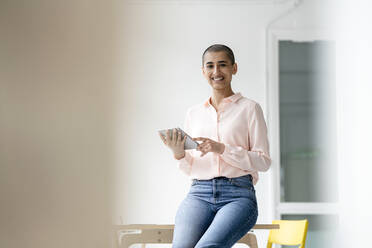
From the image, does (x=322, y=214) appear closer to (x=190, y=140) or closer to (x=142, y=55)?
(x=142, y=55)

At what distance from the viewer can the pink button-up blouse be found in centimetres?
184

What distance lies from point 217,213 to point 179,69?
118 inches

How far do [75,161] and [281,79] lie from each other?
4.63m

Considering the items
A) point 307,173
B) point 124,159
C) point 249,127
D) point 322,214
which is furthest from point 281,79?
point 124,159

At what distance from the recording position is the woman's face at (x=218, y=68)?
Result: 2027 millimetres

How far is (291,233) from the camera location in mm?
2982

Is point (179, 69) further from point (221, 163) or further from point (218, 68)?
point (221, 163)

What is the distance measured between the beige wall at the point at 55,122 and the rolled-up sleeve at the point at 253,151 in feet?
5.20

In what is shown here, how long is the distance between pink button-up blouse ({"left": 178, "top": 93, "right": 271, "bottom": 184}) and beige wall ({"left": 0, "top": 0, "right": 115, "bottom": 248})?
1586 millimetres

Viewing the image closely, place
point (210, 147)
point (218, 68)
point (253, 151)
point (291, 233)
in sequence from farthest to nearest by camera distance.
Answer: point (291, 233) < point (218, 68) < point (253, 151) < point (210, 147)

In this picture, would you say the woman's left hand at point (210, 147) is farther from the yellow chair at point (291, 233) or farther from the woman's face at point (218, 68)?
the yellow chair at point (291, 233)

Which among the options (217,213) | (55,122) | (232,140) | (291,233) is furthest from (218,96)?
(55,122)

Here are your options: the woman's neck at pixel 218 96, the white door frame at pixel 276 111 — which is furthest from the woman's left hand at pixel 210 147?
the white door frame at pixel 276 111

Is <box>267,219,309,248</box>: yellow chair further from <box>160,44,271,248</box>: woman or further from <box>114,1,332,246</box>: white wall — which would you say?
<box>114,1,332,246</box>: white wall
